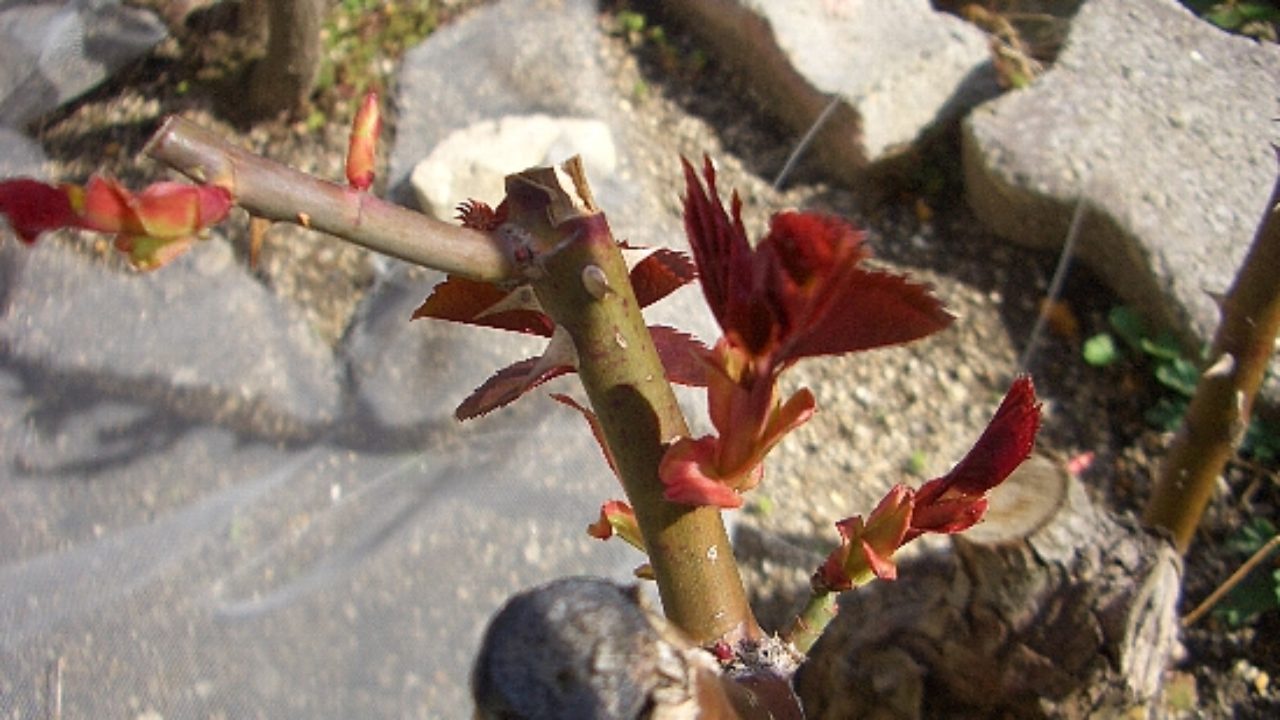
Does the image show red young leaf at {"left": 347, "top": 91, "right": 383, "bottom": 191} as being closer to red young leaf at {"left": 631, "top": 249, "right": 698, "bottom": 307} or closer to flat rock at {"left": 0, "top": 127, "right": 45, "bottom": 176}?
red young leaf at {"left": 631, "top": 249, "right": 698, "bottom": 307}

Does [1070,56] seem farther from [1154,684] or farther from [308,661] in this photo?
[308,661]

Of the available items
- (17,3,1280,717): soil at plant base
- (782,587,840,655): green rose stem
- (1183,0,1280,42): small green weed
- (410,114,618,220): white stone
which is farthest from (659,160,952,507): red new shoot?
(1183,0,1280,42): small green weed

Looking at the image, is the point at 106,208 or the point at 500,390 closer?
the point at 106,208

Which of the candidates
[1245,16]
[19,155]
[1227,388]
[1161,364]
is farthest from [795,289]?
[1245,16]

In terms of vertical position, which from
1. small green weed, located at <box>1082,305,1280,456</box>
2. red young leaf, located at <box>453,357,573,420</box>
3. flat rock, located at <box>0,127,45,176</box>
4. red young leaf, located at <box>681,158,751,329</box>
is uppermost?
red young leaf, located at <box>681,158,751,329</box>

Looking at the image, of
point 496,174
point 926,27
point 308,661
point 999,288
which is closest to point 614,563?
point 308,661

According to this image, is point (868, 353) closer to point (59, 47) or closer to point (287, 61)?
point (287, 61)
